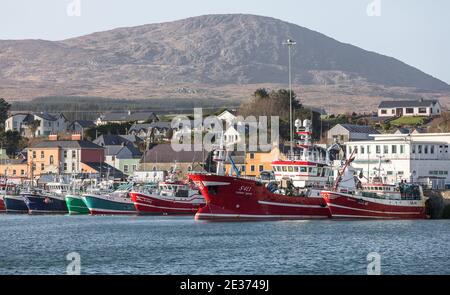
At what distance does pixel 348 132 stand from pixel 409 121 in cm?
2385

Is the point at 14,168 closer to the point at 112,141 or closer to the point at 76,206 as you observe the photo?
the point at 112,141

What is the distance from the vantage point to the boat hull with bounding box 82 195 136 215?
9838 centimetres

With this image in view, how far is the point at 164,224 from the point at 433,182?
2951 cm

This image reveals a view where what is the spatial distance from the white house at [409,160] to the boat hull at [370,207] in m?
13.1

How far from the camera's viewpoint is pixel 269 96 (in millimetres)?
156375

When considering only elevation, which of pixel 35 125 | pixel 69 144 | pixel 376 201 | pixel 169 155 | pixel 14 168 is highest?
pixel 35 125

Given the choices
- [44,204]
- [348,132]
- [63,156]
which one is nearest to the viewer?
[44,204]

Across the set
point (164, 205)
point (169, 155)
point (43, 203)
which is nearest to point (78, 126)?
point (169, 155)

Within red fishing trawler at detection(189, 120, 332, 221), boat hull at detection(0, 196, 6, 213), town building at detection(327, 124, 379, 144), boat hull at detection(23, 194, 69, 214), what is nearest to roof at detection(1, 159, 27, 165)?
boat hull at detection(0, 196, 6, 213)

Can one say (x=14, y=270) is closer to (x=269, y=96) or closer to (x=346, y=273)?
(x=346, y=273)

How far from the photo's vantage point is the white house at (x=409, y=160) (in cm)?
9806

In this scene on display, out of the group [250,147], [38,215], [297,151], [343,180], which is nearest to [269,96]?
[250,147]

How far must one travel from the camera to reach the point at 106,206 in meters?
98.7

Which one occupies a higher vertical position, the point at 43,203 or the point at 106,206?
the point at 43,203
